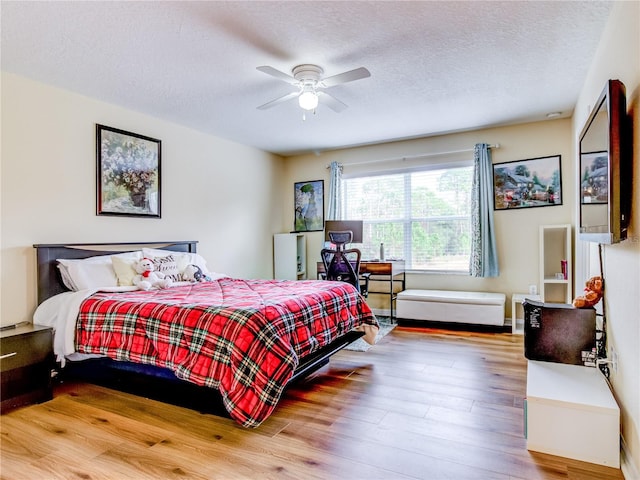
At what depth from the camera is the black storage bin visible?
2398 millimetres

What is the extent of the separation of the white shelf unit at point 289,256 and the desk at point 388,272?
48 cm

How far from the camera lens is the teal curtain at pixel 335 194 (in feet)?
18.7

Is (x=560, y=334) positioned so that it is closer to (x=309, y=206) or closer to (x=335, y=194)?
(x=335, y=194)

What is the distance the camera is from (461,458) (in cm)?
193

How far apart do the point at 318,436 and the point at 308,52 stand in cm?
249

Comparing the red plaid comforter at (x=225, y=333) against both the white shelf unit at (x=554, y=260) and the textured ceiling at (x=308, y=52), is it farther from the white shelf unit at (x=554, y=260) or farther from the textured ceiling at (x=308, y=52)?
the white shelf unit at (x=554, y=260)

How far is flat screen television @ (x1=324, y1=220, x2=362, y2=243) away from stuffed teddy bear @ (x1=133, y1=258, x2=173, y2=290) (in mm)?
2576

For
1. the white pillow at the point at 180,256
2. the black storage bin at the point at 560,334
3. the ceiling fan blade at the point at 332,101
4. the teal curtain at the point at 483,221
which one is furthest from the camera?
the teal curtain at the point at 483,221

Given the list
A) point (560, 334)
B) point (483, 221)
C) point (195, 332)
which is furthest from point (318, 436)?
point (483, 221)

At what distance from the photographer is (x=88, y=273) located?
125 inches

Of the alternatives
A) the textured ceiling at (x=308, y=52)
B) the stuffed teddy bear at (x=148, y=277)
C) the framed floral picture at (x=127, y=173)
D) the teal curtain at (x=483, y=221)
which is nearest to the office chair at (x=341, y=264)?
the textured ceiling at (x=308, y=52)

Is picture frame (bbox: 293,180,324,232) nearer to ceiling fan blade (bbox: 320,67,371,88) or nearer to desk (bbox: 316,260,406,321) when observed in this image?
desk (bbox: 316,260,406,321)

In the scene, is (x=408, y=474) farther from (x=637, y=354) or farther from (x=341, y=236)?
(x=341, y=236)

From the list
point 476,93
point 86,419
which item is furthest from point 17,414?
point 476,93
